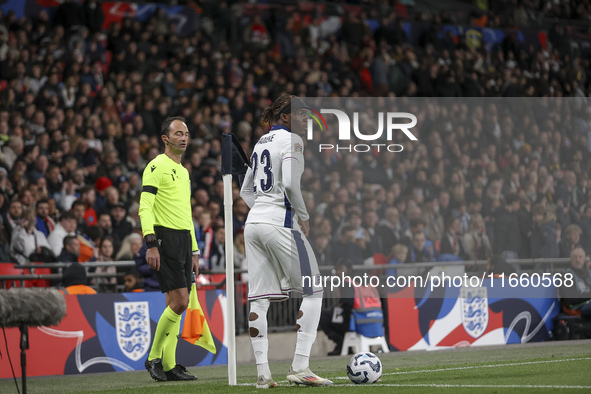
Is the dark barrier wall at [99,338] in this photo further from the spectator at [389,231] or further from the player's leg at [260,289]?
the player's leg at [260,289]

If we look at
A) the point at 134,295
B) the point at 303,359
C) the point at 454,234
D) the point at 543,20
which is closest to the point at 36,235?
the point at 134,295

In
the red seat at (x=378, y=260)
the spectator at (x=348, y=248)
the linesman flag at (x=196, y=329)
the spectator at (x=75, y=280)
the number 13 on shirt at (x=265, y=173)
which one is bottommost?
the linesman flag at (x=196, y=329)

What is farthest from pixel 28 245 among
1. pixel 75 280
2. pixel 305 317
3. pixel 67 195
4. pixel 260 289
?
pixel 305 317

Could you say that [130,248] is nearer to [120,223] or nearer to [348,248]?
[120,223]

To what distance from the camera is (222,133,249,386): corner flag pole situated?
8.09 m

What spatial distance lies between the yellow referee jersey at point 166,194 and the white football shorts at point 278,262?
1.91 metres

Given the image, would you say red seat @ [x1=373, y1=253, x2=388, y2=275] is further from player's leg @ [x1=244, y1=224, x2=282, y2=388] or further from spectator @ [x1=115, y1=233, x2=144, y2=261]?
player's leg @ [x1=244, y1=224, x2=282, y2=388]

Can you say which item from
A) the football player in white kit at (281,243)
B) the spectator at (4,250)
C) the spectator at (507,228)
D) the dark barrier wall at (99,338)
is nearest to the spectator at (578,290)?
the spectator at (507,228)

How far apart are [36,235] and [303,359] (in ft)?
20.9

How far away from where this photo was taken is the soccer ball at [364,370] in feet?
25.1

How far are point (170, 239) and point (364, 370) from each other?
9.22ft

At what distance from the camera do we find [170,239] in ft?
31.6

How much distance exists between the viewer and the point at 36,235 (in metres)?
12.9

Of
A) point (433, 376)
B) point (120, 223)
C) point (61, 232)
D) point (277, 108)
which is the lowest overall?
point (433, 376)
